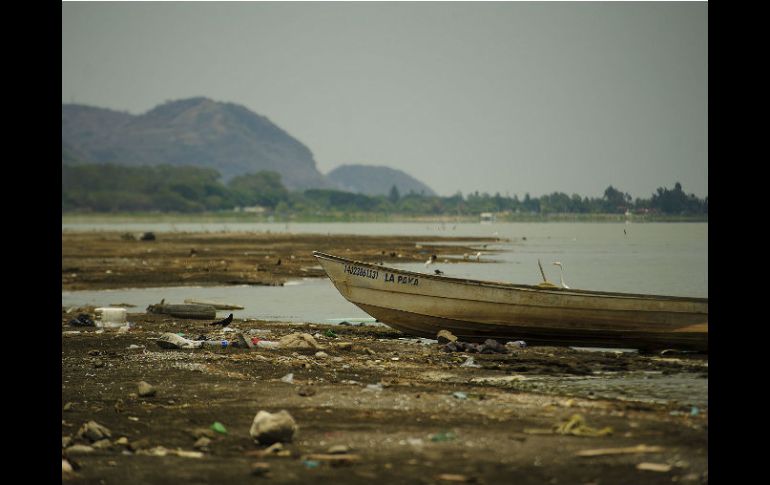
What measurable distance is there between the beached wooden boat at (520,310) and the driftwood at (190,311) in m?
4.61

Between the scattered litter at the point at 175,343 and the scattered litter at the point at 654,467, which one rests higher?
the scattered litter at the point at 175,343

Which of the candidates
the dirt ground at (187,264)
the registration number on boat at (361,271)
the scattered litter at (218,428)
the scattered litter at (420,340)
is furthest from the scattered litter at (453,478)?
the dirt ground at (187,264)

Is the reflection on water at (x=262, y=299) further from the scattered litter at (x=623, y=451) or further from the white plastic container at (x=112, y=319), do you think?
the scattered litter at (x=623, y=451)

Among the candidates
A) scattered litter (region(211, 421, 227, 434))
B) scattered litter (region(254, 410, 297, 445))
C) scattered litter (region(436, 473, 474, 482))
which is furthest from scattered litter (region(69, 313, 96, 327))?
scattered litter (region(436, 473, 474, 482))

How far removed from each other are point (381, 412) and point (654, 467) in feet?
10.2

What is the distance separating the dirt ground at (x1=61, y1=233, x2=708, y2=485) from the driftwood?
3.20 m

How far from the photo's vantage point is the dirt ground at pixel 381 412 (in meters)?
7.27

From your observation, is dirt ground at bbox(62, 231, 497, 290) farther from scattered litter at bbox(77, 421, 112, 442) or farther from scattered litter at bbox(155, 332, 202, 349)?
scattered litter at bbox(77, 421, 112, 442)

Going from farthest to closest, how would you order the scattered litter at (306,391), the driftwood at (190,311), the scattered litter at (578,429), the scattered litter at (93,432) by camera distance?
the driftwood at (190,311), the scattered litter at (306,391), the scattered litter at (93,432), the scattered litter at (578,429)

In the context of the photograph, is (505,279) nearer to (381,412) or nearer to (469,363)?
(469,363)

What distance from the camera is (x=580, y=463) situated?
7.24 m

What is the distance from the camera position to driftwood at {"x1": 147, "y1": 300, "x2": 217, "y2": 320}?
754 inches
